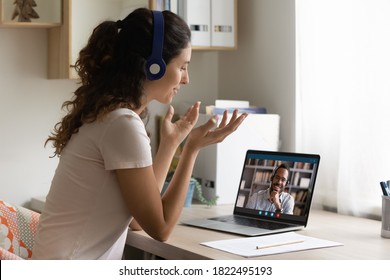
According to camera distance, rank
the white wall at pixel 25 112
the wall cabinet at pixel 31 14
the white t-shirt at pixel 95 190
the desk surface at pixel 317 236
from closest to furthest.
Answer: the white t-shirt at pixel 95 190, the desk surface at pixel 317 236, the wall cabinet at pixel 31 14, the white wall at pixel 25 112

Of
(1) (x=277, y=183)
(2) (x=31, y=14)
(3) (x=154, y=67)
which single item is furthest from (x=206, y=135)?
(2) (x=31, y=14)

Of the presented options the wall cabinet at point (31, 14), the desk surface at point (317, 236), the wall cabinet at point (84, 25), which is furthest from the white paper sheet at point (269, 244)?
the wall cabinet at point (31, 14)

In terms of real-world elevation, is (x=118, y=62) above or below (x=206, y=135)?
above

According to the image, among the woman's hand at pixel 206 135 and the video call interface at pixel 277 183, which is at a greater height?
the woman's hand at pixel 206 135

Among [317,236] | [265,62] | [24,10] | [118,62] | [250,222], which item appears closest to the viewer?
[118,62]

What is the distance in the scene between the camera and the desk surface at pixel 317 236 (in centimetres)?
180

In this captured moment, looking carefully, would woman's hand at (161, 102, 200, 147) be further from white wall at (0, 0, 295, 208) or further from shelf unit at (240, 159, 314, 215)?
white wall at (0, 0, 295, 208)

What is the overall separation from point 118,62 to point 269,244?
2.14ft

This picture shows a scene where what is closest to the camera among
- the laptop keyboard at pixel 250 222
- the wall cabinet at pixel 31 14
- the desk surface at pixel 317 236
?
the desk surface at pixel 317 236

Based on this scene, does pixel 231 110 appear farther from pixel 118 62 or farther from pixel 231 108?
pixel 118 62

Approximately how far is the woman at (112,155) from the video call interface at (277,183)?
0.53 metres

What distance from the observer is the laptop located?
215cm

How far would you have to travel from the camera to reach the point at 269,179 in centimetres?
227

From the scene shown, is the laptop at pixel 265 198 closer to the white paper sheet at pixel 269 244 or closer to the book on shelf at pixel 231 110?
the white paper sheet at pixel 269 244
